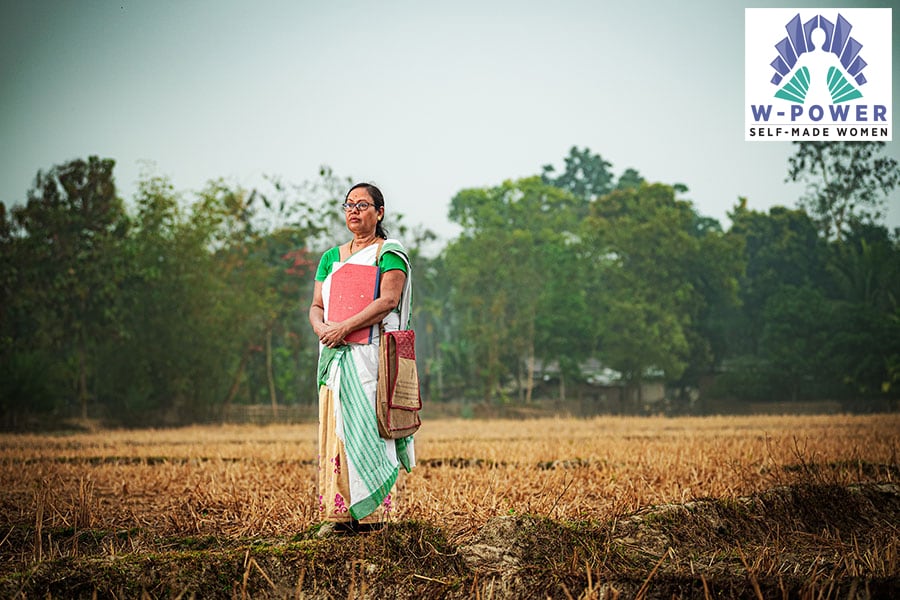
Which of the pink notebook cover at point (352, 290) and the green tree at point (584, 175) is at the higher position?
the green tree at point (584, 175)

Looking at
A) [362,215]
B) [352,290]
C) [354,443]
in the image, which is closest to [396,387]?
[354,443]

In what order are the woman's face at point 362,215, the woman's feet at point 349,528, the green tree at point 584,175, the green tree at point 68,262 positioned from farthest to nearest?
the green tree at point 584,175
the green tree at point 68,262
the woman's face at point 362,215
the woman's feet at point 349,528

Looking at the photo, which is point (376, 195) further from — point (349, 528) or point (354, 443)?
point (349, 528)

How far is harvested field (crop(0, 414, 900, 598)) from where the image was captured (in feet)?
10.1

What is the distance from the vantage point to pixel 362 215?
412cm

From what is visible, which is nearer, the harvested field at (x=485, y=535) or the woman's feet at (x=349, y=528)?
the harvested field at (x=485, y=535)

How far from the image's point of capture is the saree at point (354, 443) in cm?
388

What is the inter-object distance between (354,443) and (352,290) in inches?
28.2

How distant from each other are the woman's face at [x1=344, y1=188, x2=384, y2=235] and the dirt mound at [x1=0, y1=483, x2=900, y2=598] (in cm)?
139

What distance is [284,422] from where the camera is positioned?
2289 cm

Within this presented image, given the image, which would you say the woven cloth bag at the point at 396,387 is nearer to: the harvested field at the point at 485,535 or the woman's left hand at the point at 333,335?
the woman's left hand at the point at 333,335

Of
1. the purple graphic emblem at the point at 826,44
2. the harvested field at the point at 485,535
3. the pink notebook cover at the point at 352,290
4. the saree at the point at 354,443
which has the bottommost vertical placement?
the harvested field at the point at 485,535

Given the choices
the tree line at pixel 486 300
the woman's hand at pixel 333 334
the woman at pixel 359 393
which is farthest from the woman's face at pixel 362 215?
the tree line at pixel 486 300

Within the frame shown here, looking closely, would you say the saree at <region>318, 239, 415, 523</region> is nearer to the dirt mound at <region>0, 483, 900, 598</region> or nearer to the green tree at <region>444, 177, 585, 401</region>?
the dirt mound at <region>0, 483, 900, 598</region>
